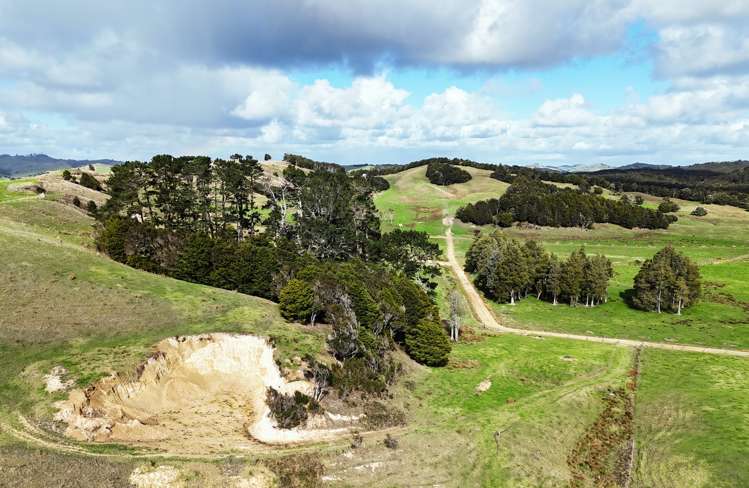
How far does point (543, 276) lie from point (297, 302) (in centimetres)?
6359

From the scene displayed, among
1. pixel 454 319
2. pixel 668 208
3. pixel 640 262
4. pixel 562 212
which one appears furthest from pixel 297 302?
pixel 668 208

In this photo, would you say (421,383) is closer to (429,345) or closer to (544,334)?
(429,345)

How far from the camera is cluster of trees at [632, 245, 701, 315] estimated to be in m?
85.7

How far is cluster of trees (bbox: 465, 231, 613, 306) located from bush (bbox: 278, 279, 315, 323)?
5425 centimetres

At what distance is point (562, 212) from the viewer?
554 ft

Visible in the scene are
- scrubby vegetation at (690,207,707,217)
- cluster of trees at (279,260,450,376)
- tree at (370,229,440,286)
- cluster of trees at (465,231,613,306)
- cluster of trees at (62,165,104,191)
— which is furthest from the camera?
scrubby vegetation at (690,207,707,217)

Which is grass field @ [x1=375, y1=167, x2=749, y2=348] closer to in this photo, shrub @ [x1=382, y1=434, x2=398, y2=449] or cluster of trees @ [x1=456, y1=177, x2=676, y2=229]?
cluster of trees @ [x1=456, y1=177, x2=676, y2=229]

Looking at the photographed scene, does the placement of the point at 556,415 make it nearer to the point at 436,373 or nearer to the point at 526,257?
the point at 436,373

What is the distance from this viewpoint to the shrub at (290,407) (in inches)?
1491

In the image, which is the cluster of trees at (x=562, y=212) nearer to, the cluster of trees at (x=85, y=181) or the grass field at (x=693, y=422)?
the grass field at (x=693, y=422)

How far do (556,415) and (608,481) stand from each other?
29.2ft

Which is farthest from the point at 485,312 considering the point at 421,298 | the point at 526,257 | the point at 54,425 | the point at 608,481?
the point at 54,425

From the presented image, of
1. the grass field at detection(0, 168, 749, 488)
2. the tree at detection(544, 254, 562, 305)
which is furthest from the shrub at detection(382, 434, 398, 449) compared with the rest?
the tree at detection(544, 254, 562, 305)

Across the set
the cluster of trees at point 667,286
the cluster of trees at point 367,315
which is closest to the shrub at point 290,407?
the cluster of trees at point 367,315
